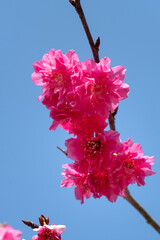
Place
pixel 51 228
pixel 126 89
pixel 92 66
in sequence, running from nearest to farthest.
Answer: pixel 92 66 → pixel 126 89 → pixel 51 228

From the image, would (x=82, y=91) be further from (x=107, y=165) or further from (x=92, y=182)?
(x=92, y=182)

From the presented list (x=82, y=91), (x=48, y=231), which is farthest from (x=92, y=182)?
(x=48, y=231)

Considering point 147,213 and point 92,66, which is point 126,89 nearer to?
point 92,66

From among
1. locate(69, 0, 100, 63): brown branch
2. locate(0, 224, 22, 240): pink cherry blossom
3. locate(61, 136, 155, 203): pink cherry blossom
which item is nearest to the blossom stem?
locate(61, 136, 155, 203): pink cherry blossom

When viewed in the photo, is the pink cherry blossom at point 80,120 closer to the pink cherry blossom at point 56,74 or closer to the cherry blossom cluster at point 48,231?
the pink cherry blossom at point 56,74

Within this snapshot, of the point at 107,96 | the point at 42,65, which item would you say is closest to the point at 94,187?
the point at 107,96

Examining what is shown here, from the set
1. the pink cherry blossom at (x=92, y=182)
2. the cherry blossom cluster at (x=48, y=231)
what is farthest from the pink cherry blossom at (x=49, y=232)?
the pink cherry blossom at (x=92, y=182)
